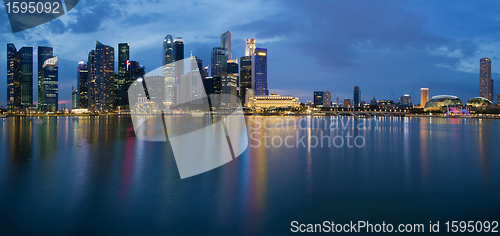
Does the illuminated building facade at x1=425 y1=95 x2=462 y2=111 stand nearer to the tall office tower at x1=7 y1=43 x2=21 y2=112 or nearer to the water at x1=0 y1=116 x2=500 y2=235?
the water at x1=0 y1=116 x2=500 y2=235

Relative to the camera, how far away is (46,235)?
26.2 feet

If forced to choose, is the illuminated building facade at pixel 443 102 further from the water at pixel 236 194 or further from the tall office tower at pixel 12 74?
the tall office tower at pixel 12 74

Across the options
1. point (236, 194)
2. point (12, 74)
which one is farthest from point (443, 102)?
point (12, 74)

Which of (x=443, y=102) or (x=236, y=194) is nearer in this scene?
(x=236, y=194)

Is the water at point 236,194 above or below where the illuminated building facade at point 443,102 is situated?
below

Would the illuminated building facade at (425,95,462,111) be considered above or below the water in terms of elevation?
above

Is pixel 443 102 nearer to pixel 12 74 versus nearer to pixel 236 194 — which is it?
pixel 236 194

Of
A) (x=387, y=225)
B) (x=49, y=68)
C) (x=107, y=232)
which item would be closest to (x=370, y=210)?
(x=387, y=225)

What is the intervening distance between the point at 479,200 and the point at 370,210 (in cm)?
462

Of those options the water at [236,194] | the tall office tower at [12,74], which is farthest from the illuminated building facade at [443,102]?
the tall office tower at [12,74]

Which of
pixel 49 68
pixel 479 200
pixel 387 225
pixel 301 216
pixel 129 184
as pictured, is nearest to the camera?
pixel 387 225

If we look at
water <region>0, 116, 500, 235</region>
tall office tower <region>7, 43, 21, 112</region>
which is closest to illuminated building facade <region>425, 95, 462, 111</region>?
water <region>0, 116, 500, 235</region>

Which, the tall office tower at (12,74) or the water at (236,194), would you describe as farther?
the tall office tower at (12,74)

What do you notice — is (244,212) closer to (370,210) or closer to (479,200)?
(370,210)
